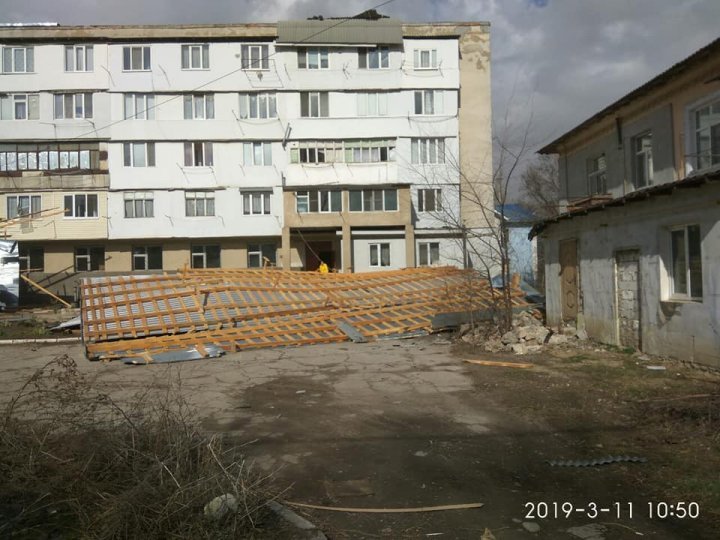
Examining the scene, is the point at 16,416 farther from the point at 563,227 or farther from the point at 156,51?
the point at 156,51

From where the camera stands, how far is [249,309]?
16.5 metres

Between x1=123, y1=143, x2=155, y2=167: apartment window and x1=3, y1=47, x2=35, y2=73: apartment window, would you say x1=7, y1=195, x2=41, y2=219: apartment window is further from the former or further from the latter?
x1=3, y1=47, x2=35, y2=73: apartment window

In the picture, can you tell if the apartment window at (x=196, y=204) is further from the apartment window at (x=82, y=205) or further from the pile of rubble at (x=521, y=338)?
the pile of rubble at (x=521, y=338)

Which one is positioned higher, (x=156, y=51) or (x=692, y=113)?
(x=156, y=51)

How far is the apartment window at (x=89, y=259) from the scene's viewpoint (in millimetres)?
35094

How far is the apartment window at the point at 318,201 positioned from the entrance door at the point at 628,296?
2258 cm

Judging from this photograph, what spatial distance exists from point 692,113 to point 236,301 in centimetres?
1302

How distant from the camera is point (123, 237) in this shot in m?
34.3

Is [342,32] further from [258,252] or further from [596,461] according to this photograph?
[596,461]

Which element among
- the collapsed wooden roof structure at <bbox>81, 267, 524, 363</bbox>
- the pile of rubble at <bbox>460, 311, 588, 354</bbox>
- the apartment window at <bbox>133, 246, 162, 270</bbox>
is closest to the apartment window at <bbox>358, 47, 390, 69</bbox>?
the apartment window at <bbox>133, 246, 162, 270</bbox>

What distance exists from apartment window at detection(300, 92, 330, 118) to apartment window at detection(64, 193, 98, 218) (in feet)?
45.3

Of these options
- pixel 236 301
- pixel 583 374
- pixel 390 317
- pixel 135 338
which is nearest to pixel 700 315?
pixel 583 374

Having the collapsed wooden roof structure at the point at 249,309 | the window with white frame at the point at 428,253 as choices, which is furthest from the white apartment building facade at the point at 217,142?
the collapsed wooden roof structure at the point at 249,309

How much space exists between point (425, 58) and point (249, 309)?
25.1m
